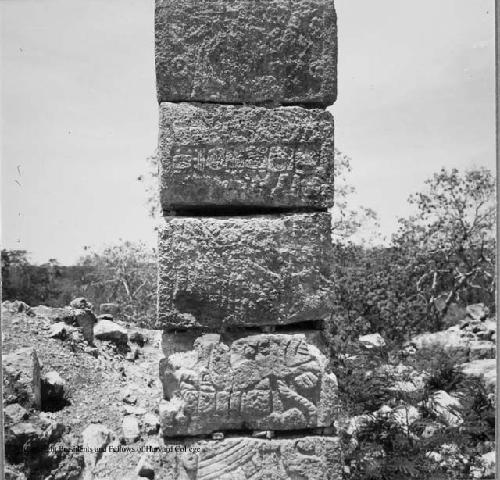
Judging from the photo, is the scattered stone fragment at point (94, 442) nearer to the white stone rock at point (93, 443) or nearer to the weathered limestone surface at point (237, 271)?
the white stone rock at point (93, 443)

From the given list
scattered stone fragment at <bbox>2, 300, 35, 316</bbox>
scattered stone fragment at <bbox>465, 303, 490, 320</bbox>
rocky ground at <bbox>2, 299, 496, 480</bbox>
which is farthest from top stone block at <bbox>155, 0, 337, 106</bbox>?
scattered stone fragment at <bbox>465, 303, 490, 320</bbox>

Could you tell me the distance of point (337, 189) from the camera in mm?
11250

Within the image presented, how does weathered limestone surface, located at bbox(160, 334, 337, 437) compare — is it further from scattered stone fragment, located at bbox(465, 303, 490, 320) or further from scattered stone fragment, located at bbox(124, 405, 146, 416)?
scattered stone fragment, located at bbox(465, 303, 490, 320)

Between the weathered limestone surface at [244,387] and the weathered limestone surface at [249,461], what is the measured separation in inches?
3.0

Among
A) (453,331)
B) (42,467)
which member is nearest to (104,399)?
(42,467)

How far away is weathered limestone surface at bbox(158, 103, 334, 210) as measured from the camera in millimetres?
2910

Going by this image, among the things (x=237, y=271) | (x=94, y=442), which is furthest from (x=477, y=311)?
(x=237, y=271)

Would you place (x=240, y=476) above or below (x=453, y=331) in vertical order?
above

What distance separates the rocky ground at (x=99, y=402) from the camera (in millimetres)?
5461

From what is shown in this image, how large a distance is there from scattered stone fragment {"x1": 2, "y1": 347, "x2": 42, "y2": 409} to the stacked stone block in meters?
4.11

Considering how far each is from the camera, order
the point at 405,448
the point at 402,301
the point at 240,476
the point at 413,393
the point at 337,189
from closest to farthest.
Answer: the point at 240,476, the point at 405,448, the point at 413,393, the point at 402,301, the point at 337,189

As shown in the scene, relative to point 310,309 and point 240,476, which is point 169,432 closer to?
point 240,476

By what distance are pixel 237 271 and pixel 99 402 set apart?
16.6 feet

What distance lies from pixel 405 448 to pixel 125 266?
49.1 feet
